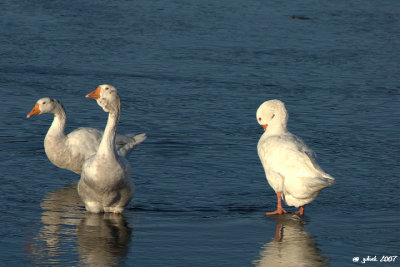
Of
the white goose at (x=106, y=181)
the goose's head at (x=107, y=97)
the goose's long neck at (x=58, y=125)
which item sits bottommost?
the white goose at (x=106, y=181)

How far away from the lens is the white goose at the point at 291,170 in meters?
8.30

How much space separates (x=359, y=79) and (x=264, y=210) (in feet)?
21.6

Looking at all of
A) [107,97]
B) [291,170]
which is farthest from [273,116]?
[107,97]

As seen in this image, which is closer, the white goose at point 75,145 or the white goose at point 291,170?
the white goose at point 291,170

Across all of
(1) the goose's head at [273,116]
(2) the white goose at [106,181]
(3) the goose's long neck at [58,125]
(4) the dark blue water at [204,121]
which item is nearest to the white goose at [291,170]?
(1) the goose's head at [273,116]

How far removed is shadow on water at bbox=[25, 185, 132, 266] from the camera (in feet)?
23.1

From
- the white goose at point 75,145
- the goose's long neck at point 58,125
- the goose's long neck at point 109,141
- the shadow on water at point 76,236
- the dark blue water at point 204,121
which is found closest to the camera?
the shadow on water at point 76,236

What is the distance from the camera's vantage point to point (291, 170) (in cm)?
857

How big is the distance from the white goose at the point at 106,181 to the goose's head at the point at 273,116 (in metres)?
2.04

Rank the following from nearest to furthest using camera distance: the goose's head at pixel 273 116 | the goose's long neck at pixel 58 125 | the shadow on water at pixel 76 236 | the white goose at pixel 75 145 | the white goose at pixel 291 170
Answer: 1. the shadow on water at pixel 76 236
2. the white goose at pixel 291 170
3. the goose's head at pixel 273 116
4. the white goose at pixel 75 145
5. the goose's long neck at pixel 58 125

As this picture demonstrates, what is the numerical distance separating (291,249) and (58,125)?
4475 millimetres

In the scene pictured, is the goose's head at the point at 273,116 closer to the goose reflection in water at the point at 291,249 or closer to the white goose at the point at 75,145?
the goose reflection in water at the point at 291,249

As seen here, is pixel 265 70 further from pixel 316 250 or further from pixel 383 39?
pixel 316 250

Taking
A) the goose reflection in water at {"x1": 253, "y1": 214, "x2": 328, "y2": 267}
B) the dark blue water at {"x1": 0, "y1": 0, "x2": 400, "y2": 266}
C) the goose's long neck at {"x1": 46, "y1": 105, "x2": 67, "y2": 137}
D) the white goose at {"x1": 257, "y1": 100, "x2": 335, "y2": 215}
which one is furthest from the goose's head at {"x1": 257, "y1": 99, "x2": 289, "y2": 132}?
the goose's long neck at {"x1": 46, "y1": 105, "x2": 67, "y2": 137}
